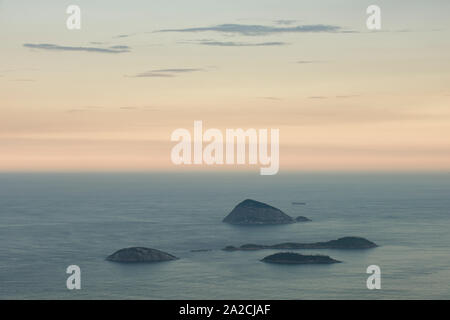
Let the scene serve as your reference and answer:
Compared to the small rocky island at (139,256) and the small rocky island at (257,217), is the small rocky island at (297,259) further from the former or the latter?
the small rocky island at (257,217)

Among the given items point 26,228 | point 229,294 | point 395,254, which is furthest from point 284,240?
point 26,228

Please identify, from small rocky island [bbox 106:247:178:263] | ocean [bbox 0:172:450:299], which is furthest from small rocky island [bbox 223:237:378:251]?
small rocky island [bbox 106:247:178:263]

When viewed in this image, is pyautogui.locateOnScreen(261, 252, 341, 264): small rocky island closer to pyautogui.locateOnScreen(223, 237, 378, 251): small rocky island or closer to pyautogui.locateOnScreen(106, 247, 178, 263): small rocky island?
pyautogui.locateOnScreen(223, 237, 378, 251): small rocky island

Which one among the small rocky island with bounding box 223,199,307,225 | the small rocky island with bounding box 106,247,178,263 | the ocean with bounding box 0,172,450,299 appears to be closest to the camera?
the ocean with bounding box 0,172,450,299

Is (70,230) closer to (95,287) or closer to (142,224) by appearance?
(142,224)

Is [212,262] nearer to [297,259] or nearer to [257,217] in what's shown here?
[297,259]
